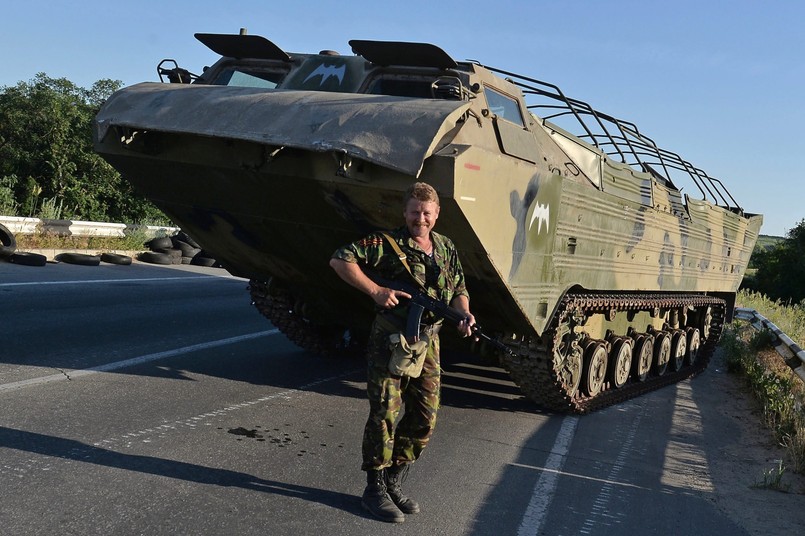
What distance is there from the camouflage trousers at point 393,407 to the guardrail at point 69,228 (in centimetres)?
1390

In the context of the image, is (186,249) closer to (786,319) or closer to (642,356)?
(786,319)

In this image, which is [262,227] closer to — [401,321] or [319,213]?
[319,213]

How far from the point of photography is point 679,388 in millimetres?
10633

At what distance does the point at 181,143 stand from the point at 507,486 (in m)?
3.27

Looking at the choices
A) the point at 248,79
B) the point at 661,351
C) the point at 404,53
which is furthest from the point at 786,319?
the point at 248,79

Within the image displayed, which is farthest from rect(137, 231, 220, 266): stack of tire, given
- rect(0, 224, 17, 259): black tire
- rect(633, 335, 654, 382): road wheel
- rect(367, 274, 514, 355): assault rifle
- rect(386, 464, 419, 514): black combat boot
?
rect(367, 274, 514, 355): assault rifle

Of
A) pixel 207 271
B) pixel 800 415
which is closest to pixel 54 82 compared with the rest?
pixel 207 271

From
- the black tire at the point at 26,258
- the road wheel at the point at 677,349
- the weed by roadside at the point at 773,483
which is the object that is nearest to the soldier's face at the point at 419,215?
the weed by roadside at the point at 773,483

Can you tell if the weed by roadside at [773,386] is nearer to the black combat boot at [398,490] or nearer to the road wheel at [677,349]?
the road wheel at [677,349]

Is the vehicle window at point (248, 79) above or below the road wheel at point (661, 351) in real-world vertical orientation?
above

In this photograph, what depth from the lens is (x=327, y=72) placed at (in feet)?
24.8

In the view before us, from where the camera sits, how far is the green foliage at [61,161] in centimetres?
2520

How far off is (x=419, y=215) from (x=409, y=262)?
0.25 meters

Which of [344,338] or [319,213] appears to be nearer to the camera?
[319,213]
